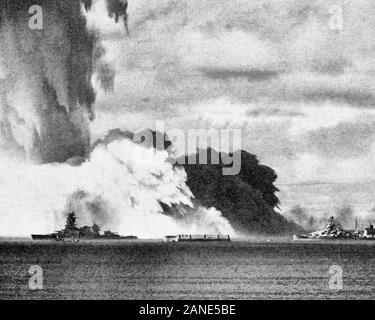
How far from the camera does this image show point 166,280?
132 m

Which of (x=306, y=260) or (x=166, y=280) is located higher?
(x=306, y=260)

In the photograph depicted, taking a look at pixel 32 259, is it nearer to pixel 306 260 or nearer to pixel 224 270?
pixel 224 270

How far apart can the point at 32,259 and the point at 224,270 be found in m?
44.8
